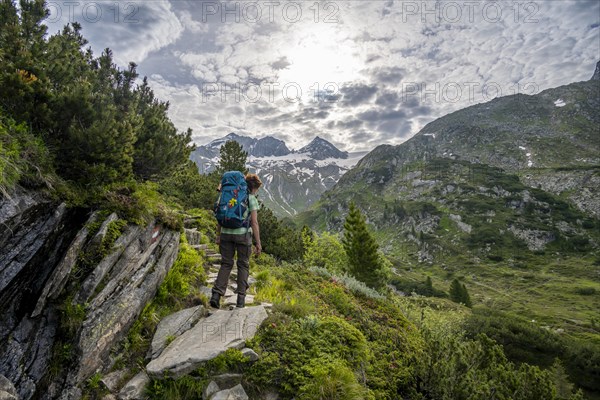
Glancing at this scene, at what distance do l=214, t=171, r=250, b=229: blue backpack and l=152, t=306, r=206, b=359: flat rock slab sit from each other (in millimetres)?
2140

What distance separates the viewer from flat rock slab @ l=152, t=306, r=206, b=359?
237 inches

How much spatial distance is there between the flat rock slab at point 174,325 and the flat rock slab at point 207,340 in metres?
0.18

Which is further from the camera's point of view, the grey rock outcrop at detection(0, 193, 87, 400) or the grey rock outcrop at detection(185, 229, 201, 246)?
the grey rock outcrop at detection(185, 229, 201, 246)

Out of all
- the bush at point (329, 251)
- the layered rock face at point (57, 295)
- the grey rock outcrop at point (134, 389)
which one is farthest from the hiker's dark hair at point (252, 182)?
the bush at point (329, 251)

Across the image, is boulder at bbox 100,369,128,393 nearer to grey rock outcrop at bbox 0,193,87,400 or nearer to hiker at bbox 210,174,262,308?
grey rock outcrop at bbox 0,193,87,400

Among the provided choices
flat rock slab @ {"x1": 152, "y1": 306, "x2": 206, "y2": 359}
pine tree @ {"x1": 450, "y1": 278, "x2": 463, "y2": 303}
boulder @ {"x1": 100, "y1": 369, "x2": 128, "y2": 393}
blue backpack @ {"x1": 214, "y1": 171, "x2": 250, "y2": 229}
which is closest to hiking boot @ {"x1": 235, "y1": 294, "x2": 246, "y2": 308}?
flat rock slab @ {"x1": 152, "y1": 306, "x2": 206, "y2": 359}

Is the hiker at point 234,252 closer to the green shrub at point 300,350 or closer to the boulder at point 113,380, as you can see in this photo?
the green shrub at point 300,350

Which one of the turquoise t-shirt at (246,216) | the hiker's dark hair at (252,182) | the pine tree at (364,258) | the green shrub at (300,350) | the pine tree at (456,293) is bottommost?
the pine tree at (456,293)

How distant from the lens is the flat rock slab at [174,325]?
19.7 ft

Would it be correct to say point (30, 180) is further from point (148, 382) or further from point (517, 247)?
point (517, 247)

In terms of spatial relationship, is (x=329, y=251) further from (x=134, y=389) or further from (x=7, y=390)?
(x=7, y=390)

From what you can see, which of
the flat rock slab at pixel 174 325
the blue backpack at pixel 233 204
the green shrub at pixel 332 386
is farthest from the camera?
the blue backpack at pixel 233 204

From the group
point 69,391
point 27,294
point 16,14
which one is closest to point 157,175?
point 16,14

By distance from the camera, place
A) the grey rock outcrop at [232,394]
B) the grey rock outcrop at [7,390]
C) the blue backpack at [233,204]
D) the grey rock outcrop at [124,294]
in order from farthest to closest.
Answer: the blue backpack at [233,204] < the grey rock outcrop at [124,294] < the grey rock outcrop at [232,394] < the grey rock outcrop at [7,390]
